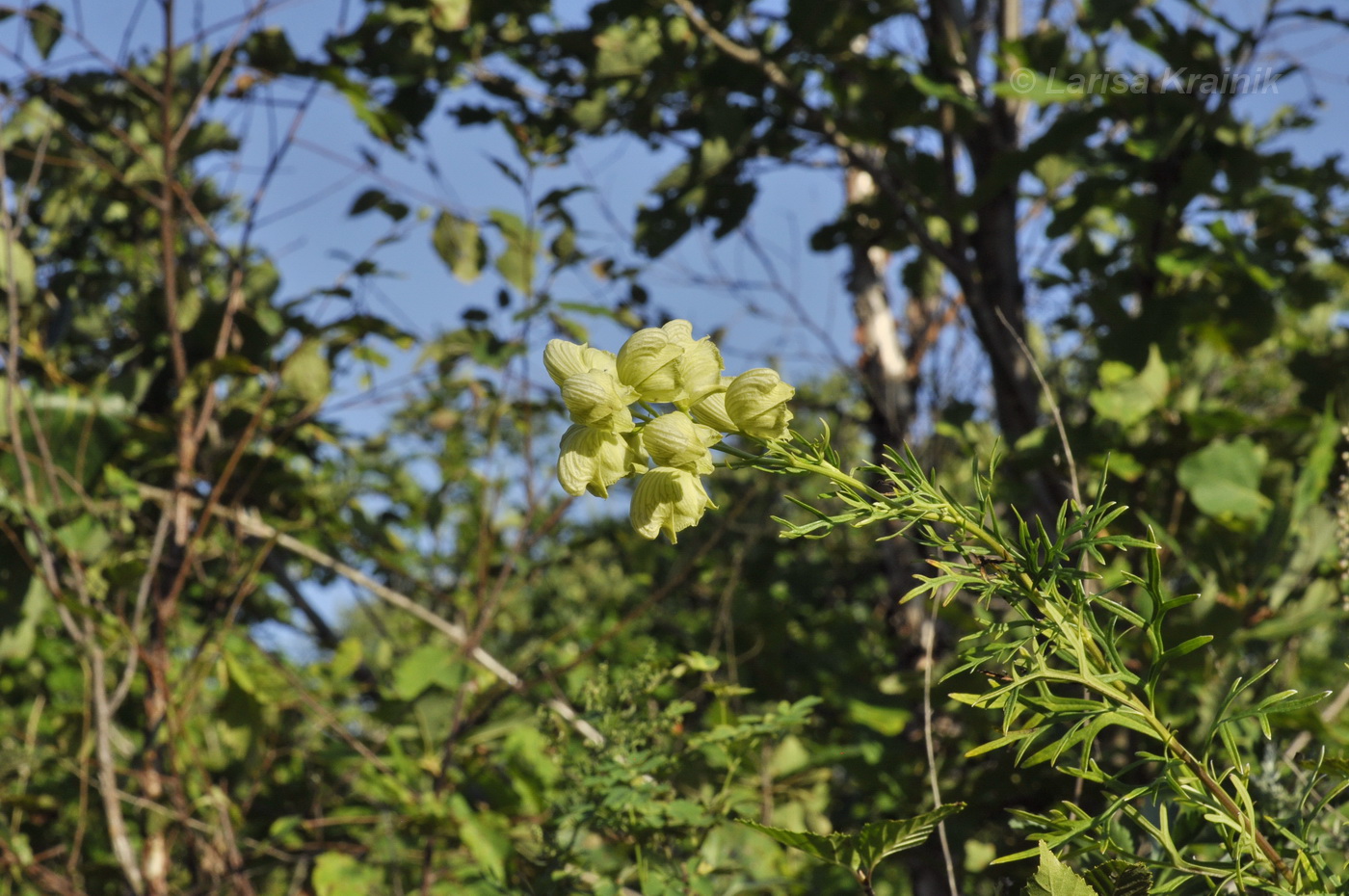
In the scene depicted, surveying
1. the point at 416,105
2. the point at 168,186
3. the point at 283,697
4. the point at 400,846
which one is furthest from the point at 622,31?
the point at 400,846

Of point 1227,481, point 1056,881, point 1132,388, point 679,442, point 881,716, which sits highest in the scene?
point 679,442

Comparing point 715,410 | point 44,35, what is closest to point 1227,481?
point 715,410

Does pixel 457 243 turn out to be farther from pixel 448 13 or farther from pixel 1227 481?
pixel 1227 481

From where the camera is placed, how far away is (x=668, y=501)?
589 mm

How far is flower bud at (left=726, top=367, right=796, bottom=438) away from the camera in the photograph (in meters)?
0.55

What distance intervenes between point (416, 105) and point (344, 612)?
456 inches

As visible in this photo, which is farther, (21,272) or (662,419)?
(21,272)

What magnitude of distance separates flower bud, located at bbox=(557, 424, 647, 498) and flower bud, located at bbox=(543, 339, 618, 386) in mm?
42

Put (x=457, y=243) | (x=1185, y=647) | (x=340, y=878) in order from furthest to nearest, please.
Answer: (x=457, y=243)
(x=340, y=878)
(x=1185, y=647)

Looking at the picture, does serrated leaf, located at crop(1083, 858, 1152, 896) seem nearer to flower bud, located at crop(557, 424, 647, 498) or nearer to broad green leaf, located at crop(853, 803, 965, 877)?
broad green leaf, located at crop(853, 803, 965, 877)

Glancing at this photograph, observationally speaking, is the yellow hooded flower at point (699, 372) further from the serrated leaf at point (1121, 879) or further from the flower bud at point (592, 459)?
the serrated leaf at point (1121, 879)

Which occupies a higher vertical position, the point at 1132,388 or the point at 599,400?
the point at 599,400

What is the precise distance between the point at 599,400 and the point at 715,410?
67 mm

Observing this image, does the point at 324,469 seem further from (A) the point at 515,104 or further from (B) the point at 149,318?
(A) the point at 515,104
